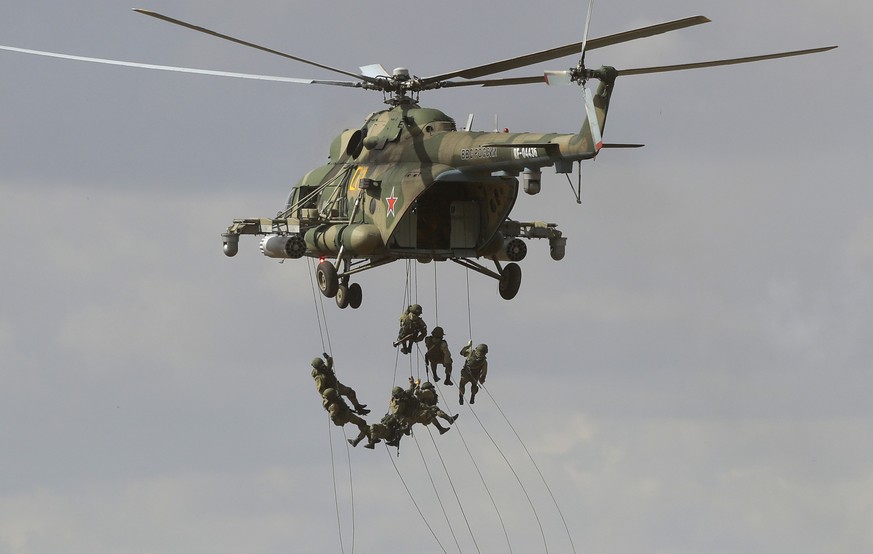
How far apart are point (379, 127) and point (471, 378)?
5.79 m

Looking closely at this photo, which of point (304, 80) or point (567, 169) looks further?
point (304, 80)

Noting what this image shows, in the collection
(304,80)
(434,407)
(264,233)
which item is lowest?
(434,407)

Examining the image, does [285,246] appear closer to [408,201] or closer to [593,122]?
[408,201]

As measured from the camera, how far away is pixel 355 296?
149 feet

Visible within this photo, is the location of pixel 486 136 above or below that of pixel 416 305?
above

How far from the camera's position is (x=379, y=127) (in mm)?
46469

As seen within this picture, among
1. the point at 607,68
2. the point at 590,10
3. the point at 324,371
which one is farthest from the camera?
the point at 324,371

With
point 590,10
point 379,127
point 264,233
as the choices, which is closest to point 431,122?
point 379,127

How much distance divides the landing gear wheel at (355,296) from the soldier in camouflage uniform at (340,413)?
191 centimetres

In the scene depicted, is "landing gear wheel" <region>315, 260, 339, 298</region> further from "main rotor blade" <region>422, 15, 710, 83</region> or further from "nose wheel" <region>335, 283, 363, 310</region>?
"main rotor blade" <region>422, 15, 710, 83</region>

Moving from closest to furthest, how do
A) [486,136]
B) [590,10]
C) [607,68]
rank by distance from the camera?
[590,10] < [607,68] < [486,136]

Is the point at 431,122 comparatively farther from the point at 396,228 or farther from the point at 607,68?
the point at 607,68

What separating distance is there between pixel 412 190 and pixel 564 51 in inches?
196

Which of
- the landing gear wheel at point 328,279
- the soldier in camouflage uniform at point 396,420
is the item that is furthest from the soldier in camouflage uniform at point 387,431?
the landing gear wheel at point 328,279
